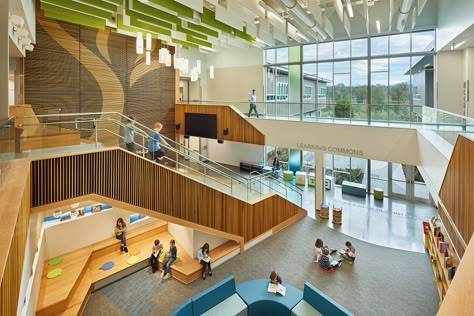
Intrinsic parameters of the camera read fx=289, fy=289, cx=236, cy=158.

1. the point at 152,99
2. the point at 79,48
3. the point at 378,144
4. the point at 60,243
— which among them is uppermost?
the point at 79,48

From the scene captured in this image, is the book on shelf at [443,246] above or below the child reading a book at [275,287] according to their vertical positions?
above

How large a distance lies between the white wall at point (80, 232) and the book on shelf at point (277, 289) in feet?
18.6

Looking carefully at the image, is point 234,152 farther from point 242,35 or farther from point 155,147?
point 155,147

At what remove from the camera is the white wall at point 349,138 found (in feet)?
33.4

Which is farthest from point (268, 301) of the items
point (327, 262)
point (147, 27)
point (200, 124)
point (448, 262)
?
point (200, 124)

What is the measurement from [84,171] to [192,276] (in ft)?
13.5

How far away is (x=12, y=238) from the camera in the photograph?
2.68m

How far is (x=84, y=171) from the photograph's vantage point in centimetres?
636

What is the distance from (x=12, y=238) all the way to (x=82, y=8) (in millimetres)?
8923

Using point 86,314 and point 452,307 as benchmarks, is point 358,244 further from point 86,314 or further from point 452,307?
point 452,307

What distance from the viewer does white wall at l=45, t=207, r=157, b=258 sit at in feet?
27.7

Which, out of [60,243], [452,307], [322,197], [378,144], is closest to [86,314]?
[60,243]

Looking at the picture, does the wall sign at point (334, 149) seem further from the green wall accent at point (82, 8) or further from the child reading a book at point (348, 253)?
the green wall accent at point (82, 8)

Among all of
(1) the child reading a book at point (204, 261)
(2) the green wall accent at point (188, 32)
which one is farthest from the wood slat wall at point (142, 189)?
(2) the green wall accent at point (188, 32)
